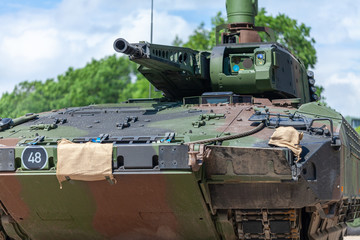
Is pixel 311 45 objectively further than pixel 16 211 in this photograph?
Yes

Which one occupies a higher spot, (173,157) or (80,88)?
(80,88)

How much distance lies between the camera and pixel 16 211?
13969 millimetres

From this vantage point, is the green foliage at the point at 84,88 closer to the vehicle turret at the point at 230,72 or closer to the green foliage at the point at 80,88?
the green foliage at the point at 80,88

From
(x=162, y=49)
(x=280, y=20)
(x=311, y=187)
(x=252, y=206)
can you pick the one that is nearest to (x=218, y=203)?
(x=252, y=206)

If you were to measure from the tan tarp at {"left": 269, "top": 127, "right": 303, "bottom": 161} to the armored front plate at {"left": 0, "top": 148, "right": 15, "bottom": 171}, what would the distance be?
13.1 ft

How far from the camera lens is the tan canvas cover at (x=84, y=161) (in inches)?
495

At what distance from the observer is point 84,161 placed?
12641 mm

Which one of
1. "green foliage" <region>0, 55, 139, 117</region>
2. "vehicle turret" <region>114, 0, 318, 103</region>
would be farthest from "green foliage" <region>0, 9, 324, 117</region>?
"vehicle turret" <region>114, 0, 318, 103</region>

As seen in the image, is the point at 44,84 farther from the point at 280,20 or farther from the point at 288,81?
the point at 288,81

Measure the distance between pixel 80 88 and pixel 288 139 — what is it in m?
61.1

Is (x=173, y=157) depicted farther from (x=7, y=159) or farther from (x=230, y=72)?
(x=230, y=72)

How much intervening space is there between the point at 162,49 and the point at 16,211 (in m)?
3.79

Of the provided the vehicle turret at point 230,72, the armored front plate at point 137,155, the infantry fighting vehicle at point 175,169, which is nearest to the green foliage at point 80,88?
the vehicle turret at point 230,72

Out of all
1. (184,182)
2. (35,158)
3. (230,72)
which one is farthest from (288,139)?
(230,72)
